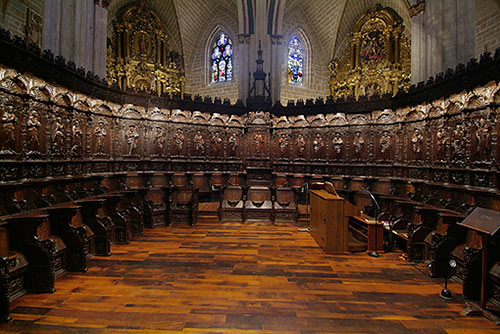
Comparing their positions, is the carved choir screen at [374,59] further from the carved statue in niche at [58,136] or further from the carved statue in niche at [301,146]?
the carved statue in niche at [58,136]

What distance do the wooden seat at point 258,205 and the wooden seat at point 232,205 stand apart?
0.20 m

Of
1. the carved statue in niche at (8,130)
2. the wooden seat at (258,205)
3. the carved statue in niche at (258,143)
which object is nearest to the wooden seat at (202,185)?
the carved statue in niche at (258,143)

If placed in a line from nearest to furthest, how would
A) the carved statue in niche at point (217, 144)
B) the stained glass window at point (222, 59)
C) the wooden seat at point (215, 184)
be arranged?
the wooden seat at point (215, 184) < the carved statue in niche at point (217, 144) < the stained glass window at point (222, 59)

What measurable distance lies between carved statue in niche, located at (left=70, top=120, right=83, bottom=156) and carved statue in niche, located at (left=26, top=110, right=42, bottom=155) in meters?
1.24

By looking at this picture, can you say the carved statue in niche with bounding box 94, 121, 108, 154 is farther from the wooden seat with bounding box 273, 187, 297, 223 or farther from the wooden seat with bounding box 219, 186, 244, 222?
the wooden seat with bounding box 273, 187, 297, 223

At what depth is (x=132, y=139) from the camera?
950cm

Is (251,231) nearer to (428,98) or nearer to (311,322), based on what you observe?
Answer: (311,322)

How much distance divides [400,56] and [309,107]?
28.5 feet

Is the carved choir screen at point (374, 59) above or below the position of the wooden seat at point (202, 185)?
above

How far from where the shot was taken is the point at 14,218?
11.7ft

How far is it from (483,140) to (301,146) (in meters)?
6.27

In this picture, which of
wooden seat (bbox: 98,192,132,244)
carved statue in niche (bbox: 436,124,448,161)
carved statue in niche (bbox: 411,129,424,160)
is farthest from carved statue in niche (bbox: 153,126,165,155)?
carved statue in niche (bbox: 436,124,448,161)

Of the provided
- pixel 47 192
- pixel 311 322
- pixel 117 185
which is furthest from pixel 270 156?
pixel 311 322

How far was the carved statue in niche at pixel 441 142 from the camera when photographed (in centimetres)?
709
